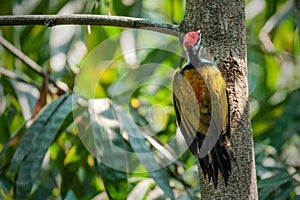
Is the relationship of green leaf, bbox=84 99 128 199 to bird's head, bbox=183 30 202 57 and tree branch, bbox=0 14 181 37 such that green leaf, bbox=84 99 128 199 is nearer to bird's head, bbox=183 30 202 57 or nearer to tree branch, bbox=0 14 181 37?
tree branch, bbox=0 14 181 37

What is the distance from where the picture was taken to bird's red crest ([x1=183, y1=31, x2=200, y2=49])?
95 cm

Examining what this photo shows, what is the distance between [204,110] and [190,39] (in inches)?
5.4

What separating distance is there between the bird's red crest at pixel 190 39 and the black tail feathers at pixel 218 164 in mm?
146

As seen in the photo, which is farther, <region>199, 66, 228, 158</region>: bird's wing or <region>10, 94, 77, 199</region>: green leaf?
<region>10, 94, 77, 199</region>: green leaf

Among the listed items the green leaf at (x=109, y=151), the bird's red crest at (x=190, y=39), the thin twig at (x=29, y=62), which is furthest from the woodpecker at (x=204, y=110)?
the thin twig at (x=29, y=62)

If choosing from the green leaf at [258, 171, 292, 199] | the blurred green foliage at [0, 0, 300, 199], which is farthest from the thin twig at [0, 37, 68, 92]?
the green leaf at [258, 171, 292, 199]

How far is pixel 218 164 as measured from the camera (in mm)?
975

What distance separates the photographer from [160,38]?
2109 mm

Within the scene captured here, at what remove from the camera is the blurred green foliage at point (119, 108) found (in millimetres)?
1668

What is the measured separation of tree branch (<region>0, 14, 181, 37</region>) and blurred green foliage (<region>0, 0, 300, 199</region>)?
540 mm

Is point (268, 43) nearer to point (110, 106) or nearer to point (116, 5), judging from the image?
point (116, 5)

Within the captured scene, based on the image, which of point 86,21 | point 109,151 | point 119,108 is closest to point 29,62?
point 119,108

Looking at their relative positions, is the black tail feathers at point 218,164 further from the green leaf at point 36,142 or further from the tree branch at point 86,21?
the green leaf at point 36,142

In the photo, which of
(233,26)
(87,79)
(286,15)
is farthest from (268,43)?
(233,26)
